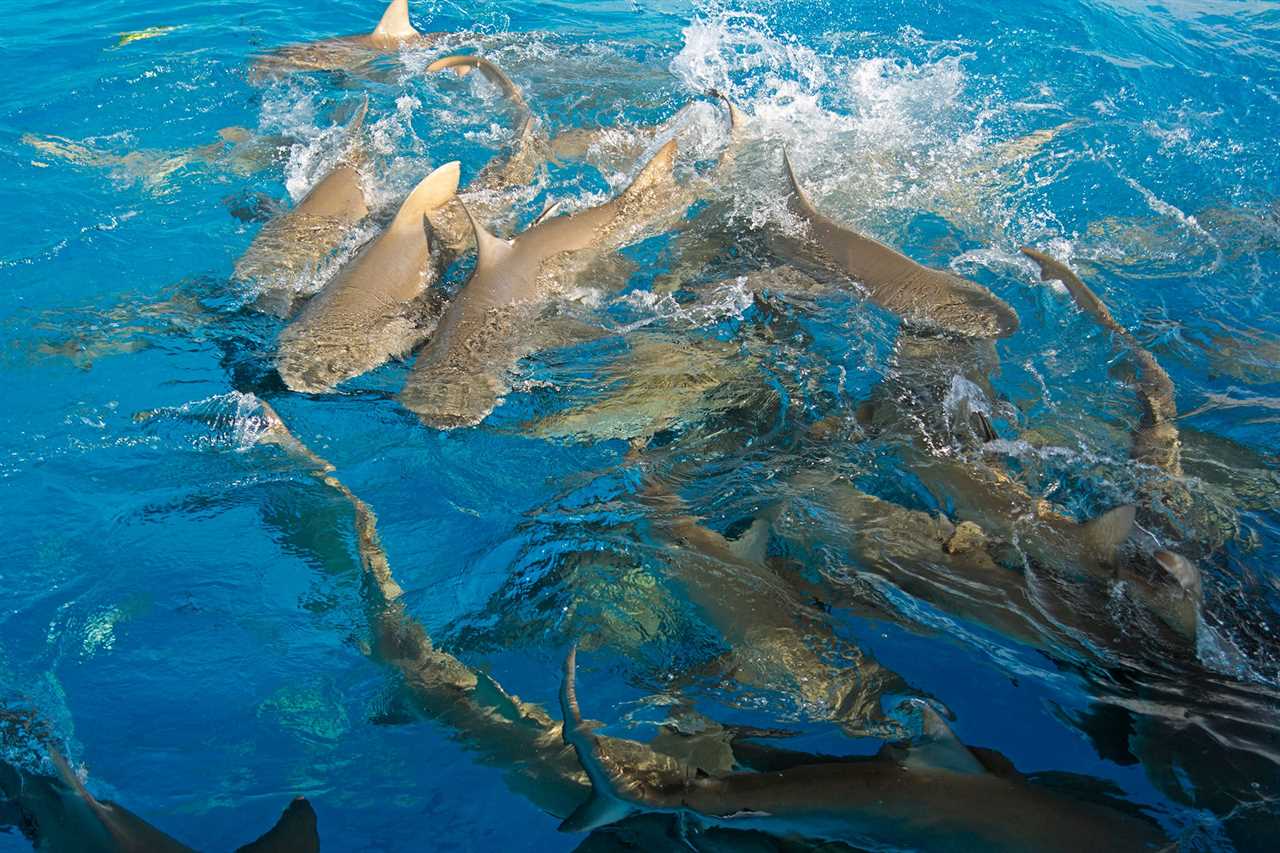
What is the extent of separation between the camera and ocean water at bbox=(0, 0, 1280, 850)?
12.4 ft

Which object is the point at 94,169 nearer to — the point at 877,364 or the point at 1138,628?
the point at 877,364

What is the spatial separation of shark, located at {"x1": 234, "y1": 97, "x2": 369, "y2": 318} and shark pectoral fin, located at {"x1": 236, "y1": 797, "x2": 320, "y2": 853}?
3.56m

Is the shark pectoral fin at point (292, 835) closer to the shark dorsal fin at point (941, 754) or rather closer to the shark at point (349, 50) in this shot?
the shark dorsal fin at point (941, 754)

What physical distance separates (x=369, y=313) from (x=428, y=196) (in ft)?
3.95

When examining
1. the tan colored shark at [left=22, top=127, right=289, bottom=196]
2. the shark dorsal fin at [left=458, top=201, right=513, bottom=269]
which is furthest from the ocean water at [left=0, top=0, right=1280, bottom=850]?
the shark dorsal fin at [left=458, top=201, right=513, bottom=269]

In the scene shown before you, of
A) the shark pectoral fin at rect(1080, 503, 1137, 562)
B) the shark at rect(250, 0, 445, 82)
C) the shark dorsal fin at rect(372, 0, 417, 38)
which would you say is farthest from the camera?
the shark dorsal fin at rect(372, 0, 417, 38)

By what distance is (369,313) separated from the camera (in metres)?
5.84

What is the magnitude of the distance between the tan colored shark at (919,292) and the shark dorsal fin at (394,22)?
625 cm

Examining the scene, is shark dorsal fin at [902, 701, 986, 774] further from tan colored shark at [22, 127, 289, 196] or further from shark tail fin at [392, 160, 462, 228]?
tan colored shark at [22, 127, 289, 196]

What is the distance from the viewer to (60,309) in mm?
6234

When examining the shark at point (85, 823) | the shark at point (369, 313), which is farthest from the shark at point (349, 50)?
the shark at point (85, 823)

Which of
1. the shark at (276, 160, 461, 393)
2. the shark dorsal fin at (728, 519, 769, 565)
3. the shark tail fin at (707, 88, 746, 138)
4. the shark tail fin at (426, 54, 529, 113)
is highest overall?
the shark tail fin at (426, 54, 529, 113)

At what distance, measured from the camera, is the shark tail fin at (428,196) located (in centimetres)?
638

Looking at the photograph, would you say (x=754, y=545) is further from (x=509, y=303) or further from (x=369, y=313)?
(x=369, y=313)
